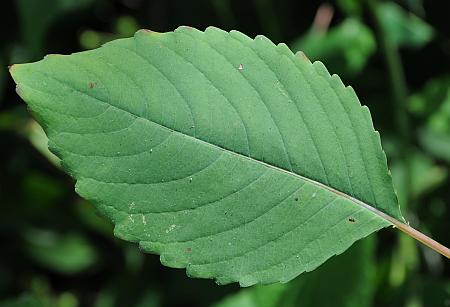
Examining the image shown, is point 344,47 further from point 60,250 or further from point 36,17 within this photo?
point 60,250

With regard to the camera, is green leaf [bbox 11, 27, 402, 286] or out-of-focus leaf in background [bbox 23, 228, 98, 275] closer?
green leaf [bbox 11, 27, 402, 286]

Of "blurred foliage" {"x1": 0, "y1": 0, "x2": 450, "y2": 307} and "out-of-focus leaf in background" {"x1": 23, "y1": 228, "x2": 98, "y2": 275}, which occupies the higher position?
"blurred foliage" {"x1": 0, "y1": 0, "x2": 450, "y2": 307}

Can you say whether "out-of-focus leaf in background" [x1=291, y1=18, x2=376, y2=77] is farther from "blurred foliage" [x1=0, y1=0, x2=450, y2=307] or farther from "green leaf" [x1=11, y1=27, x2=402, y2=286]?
"green leaf" [x1=11, y1=27, x2=402, y2=286]

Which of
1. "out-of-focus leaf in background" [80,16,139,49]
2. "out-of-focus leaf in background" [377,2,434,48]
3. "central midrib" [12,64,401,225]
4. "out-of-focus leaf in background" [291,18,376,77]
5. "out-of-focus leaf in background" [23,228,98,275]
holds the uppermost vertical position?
"central midrib" [12,64,401,225]

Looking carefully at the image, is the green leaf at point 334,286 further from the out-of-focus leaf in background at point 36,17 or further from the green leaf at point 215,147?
the out-of-focus leaf in background at point 36,17

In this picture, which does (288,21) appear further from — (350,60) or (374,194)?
(374,194)

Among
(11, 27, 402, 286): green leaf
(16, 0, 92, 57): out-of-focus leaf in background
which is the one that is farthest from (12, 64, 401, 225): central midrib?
(16, 0, 92, 57): out-of-focus leaf in background

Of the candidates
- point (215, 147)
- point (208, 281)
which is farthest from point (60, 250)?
point (215, 147)

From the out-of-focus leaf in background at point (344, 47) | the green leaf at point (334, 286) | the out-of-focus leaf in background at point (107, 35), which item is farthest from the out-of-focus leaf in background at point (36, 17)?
the green leaf at point (334, 286)
